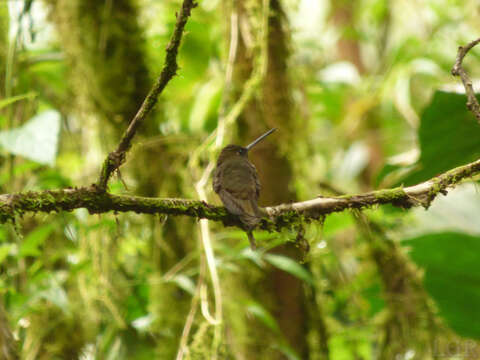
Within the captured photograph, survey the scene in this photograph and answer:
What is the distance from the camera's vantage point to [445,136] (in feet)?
5.74

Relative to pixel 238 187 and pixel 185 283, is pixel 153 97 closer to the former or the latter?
pixel 238 187

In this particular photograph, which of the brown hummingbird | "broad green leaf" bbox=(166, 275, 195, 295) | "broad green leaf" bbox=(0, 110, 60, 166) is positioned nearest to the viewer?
the brown hummingbird

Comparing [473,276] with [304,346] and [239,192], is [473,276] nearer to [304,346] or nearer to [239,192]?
[304,346]

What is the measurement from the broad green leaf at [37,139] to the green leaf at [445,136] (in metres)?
1.26

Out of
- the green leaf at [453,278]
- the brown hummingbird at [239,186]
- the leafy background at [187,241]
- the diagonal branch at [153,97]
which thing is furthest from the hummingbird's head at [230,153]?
the green leaf at [453,278]

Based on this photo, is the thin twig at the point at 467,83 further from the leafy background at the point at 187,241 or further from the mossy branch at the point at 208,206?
Result: the leafy background at the point at 187,241

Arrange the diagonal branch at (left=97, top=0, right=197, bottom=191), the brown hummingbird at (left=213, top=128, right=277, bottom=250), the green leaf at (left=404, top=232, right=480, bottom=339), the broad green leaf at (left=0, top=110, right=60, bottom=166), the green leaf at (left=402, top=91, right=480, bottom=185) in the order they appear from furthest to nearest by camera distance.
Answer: the green leaf at (left=404, top=232, right=480, bottom=339) < the green leaf at (left=402, top=91, right=480, bottom=185) < the broad green leaf at (left=0, top=110, right=60, bottom=166) < the brown hummingbird at (left=213, top=128, right=277, bottom=250) < the diagonal branch at (left=97, top=0, right=197, bottom=191)

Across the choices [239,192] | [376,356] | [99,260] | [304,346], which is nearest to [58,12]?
[99,260]

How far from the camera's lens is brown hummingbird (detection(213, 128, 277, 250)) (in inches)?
46.9

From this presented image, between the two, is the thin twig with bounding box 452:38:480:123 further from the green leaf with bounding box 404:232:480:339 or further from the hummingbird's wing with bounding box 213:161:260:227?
the green leaf with bounding box 404:232:480:339

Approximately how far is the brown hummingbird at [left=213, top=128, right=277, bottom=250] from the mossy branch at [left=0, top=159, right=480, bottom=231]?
0.03m

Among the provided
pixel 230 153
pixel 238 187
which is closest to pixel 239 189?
pixel 238 187

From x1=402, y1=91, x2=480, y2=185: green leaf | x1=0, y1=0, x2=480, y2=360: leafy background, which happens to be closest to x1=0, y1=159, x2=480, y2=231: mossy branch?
x1=0, y1=0, x2=480, y2=360: leafy background

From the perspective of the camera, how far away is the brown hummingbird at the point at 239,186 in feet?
3.91
